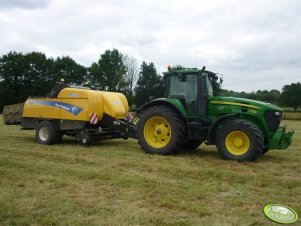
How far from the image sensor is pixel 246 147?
27.9 feet

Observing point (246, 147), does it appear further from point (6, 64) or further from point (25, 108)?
point (6, 64)

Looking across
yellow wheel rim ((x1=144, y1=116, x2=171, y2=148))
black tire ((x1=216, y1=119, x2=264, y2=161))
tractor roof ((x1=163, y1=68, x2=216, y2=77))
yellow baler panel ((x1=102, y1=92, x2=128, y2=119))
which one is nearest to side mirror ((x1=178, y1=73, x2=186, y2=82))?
tractor roof ((x1=163, y1=68, x2=216, y2=77))

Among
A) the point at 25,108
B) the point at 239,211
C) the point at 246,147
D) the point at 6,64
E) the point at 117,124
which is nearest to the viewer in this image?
the point at 239,211

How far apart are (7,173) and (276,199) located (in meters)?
4.70

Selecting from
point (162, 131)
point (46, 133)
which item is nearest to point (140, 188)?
point (162, 131)

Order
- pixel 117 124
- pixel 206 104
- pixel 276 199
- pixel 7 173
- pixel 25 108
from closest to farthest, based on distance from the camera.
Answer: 1. pixel 276 199
2. pixel 7 173
3. pixel 206 104
4. pixel 117 124
5. pixel 25 108

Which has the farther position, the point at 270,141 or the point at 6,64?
the point at 6,64

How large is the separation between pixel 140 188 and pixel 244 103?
13.2ft

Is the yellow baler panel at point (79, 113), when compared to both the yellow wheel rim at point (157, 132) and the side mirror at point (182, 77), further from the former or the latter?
the side mirror at point (182, 77)

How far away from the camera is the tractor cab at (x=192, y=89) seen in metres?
9.34

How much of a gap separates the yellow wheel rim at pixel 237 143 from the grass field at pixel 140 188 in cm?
39

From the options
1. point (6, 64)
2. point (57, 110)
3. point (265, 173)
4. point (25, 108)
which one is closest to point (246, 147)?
point (265, 173)

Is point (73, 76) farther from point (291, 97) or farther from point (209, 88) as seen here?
point (209, 88)

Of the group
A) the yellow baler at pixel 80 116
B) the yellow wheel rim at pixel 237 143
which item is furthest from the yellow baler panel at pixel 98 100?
the yellow wheel rim at pixel 237 143
